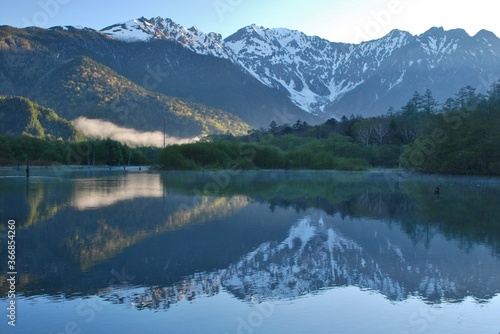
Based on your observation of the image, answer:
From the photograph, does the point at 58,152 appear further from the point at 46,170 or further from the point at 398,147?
the point at 398,147

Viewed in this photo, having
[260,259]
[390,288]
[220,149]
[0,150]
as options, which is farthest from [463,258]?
[0,150]

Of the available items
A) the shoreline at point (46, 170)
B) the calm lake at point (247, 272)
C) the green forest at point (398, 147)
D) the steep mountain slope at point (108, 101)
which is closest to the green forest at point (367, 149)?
the green forest at point (398, 147)

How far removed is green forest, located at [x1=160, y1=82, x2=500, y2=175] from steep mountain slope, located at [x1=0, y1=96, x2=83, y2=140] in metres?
61.0

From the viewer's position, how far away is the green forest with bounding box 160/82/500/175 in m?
72.8

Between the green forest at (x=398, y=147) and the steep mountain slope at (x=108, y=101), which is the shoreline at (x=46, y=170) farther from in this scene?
the steep mountain slope at (x=108, y=101)

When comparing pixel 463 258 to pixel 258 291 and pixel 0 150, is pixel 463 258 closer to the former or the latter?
pixel 258 291

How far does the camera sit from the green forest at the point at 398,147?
7275 centimetres

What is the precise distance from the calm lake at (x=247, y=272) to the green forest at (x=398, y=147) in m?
54.4

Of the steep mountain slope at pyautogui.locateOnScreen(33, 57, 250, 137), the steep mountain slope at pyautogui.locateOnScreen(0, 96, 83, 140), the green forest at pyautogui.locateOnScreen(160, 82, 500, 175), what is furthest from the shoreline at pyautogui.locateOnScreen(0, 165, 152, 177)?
the steep mountain slope at pyautogui.locateOnScreen(33, 57, 250, 137)

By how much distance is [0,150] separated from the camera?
9906 centimetres

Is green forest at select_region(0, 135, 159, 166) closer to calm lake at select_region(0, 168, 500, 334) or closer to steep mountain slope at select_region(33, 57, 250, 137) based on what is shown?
steep mountain slope at select_region(33, 57, 250, 137)

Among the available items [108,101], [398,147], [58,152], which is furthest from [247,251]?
[108,101]

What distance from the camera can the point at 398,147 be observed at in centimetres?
10038

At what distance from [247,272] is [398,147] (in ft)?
306
